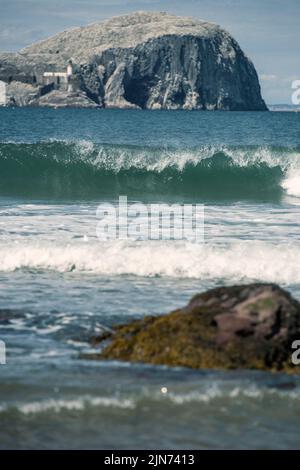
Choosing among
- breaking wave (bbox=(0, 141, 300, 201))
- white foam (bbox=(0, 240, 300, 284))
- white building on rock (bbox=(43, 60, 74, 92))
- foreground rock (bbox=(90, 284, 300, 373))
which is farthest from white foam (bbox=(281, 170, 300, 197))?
white building on rock (bbox=(43, 60, 74, 92))

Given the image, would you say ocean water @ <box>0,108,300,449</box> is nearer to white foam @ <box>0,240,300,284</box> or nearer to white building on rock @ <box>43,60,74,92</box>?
white foam @ <box>0,240,300,284</box>

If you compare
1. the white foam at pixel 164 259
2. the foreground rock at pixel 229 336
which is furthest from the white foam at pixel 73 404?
the white foam at pixel 164 259

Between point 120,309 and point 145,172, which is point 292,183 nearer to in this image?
point 145,172

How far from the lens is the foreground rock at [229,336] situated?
6918mm

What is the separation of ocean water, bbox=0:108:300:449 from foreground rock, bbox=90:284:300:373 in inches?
5.6

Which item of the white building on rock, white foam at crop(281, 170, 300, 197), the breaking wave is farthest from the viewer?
the white building on rock

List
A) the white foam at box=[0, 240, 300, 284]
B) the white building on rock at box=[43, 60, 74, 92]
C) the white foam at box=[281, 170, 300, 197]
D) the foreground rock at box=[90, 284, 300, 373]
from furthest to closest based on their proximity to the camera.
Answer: the white building on rock at box=[43, 60, 74, 92] < the white foam at box=[281, 170, 300, 197] < the white foam at box=[0, 240, 300, 284] < the foreground rock at box=[90, 284, 300, 373]

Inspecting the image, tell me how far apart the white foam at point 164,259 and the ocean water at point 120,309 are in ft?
0.06

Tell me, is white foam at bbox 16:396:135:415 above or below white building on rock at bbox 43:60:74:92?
below

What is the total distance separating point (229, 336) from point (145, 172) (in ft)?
68.8

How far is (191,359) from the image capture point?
7.03 metres

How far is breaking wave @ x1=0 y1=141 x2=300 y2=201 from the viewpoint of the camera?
2477 cm

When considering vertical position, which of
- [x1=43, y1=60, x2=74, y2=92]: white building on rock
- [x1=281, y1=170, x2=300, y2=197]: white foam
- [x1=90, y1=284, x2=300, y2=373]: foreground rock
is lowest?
[x1=281, y1=170, x2=300, y2=197]: white foam

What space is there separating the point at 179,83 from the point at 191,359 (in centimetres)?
19450
